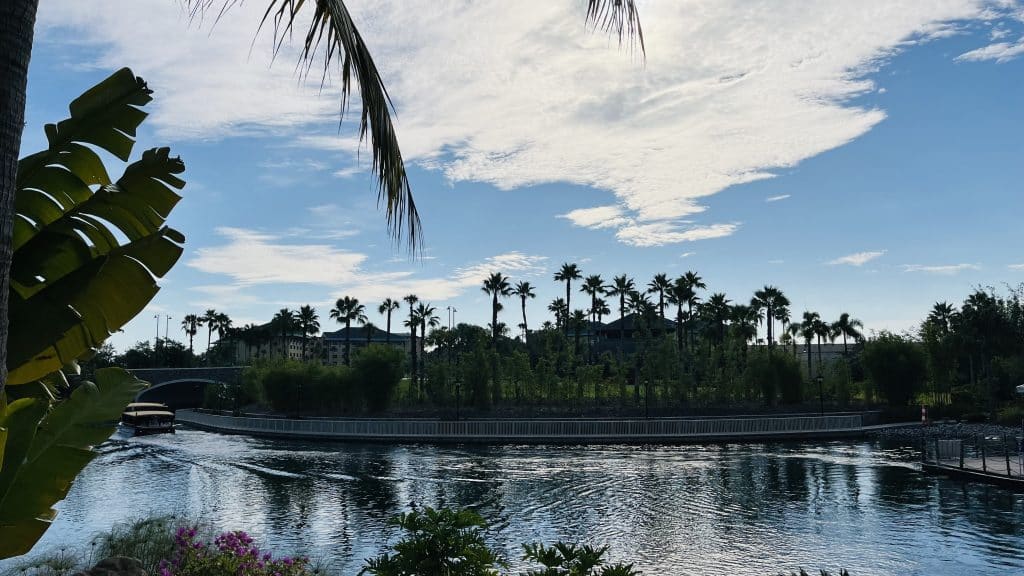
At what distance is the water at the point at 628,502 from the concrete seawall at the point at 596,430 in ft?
8.42

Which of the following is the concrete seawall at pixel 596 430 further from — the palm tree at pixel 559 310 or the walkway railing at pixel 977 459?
the palm tree at pixel 559 310

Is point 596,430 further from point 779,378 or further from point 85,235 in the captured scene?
point 85,235

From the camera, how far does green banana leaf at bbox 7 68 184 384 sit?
3.63 metres

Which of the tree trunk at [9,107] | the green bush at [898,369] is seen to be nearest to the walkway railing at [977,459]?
the green bush at [898,369]

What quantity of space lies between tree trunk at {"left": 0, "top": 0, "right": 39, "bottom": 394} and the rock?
254 inches

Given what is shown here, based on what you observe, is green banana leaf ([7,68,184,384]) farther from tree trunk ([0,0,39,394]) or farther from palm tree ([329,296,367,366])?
palm tree ([329,296,367,366])

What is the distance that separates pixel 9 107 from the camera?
2930 millimetres

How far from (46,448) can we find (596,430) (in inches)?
1658

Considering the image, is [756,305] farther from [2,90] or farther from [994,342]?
[2,90]

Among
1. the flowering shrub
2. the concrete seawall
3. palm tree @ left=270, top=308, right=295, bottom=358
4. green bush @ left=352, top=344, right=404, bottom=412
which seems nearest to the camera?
the flowering shrub

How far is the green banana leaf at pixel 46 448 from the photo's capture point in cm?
321

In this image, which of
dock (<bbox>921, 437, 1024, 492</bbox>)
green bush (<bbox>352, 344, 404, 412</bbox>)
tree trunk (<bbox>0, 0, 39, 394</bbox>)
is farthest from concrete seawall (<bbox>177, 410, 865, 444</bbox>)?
tree trunk (<bbox>0, 0, 39, 394</bbox>)

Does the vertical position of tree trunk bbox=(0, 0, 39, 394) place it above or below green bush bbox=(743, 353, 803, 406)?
above

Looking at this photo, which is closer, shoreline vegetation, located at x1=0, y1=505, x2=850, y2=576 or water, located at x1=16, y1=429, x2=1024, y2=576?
shoreline vegetation, located at x1=0, y1=505, x2=850, y2=576
